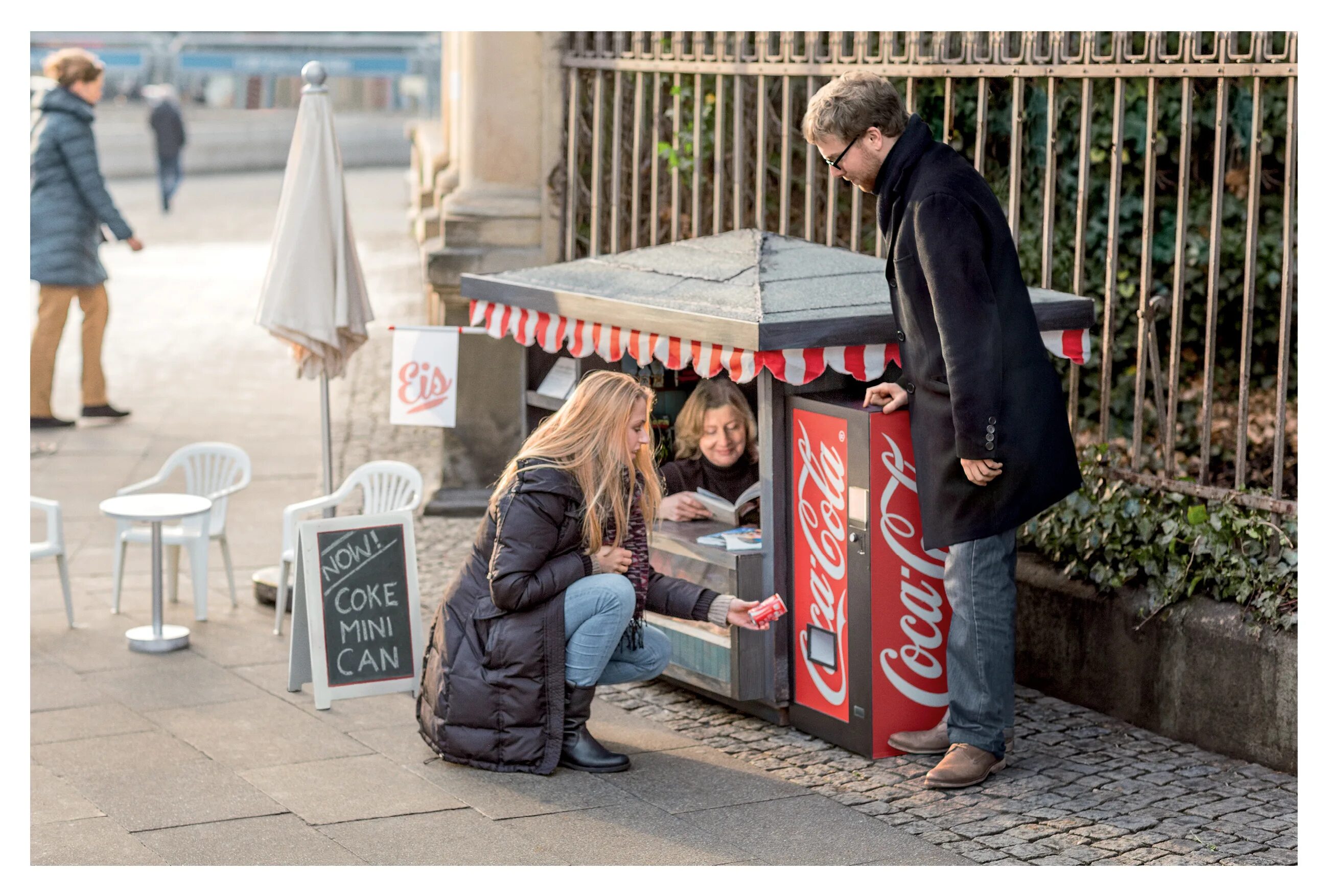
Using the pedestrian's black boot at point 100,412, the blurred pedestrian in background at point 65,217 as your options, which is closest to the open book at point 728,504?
the blurred pedestrian in background at point 65,217

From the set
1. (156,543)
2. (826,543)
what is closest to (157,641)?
(156,543)

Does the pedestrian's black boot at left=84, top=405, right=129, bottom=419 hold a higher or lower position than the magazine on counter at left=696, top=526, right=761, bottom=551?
lower

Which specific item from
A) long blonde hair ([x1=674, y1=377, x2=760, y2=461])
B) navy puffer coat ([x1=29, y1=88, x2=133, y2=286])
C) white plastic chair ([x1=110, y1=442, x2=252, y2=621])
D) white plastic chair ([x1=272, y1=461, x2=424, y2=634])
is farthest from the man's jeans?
long blonde hair ([x1=674, y1=377, x2=760, y2=461])

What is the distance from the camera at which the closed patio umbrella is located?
6781mm

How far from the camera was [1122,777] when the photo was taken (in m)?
5.23

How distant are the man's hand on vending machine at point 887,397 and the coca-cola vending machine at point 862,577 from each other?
0.10 ft

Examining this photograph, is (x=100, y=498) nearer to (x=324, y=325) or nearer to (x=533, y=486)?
(x=324, y=325)

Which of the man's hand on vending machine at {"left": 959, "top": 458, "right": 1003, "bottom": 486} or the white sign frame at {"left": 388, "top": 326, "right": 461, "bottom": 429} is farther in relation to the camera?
the white sign frame at {"left": 388, "top": 326, "right": 461, "bottom": 429}

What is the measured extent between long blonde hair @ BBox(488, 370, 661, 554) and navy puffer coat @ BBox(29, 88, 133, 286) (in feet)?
20.0

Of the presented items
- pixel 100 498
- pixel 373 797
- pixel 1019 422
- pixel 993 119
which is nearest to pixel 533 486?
pixel 373 797

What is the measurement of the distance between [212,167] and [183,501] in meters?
24.9

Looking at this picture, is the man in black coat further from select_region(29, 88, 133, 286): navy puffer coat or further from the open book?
select_region(29, 88, 133, 286): navy puffer coat

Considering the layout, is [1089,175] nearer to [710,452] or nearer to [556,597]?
[710,452]

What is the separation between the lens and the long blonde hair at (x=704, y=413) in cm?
604
